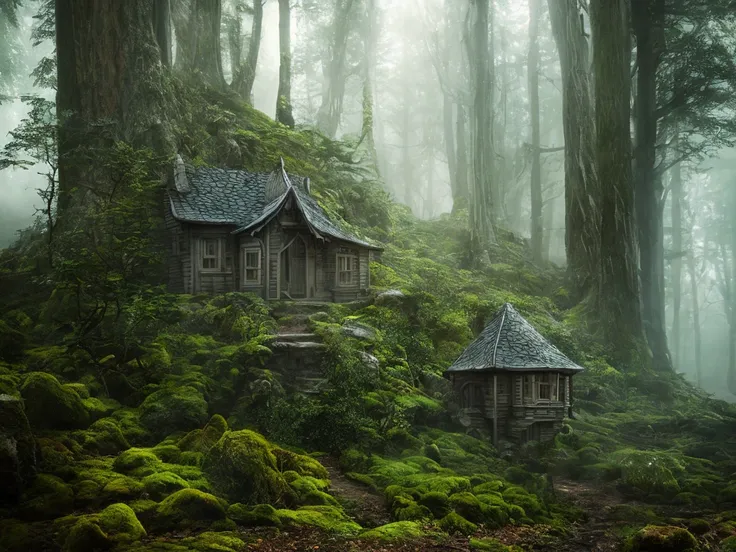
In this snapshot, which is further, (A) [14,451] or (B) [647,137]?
(B) [647,137]

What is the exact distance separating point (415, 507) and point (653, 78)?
27117 millimetres

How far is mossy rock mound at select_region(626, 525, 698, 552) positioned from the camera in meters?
10.9

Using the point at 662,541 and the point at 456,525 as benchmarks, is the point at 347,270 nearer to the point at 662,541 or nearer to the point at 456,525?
the point at 456,525

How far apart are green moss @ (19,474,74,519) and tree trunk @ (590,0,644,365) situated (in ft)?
70.5

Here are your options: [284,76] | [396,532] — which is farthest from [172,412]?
[284,76]

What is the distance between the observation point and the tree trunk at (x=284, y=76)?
36.7m

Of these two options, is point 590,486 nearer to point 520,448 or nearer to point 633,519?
point 520,448

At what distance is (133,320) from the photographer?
56.1 feet

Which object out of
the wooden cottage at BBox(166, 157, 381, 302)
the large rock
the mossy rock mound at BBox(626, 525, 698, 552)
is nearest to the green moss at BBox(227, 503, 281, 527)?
the large rock

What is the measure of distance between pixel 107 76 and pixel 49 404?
16591mm

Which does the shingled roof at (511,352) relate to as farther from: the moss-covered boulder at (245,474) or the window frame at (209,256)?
the window frame at (209,256)

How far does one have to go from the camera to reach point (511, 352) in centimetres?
1681

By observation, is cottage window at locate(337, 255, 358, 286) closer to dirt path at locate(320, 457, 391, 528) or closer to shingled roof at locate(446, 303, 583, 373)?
shingled roof at locate(446, 303, 583, 373)

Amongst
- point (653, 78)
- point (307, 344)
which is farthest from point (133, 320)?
point (653, 78)
